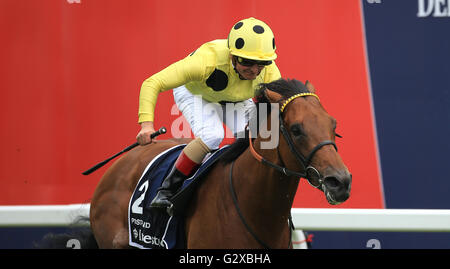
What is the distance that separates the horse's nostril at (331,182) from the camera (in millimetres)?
3043

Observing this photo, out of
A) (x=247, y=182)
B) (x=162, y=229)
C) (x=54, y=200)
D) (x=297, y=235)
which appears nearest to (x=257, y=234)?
(x=247, y=182)

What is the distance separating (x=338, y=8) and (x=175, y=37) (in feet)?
3.85

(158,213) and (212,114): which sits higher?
(212,114)

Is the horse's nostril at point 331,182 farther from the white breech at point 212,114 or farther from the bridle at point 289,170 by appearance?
the white breech at point 212,114

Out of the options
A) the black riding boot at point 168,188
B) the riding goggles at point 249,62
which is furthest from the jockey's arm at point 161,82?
the black riding boot at point 168,188

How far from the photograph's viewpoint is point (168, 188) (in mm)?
3943

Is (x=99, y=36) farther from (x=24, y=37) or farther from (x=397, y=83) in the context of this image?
(x=397, y=83)

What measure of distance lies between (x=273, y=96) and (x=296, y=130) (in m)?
0.27

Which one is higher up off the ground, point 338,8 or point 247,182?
point 338,8

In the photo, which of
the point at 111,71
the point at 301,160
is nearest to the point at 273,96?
the point at 301,160

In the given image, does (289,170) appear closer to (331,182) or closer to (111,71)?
(331,182)

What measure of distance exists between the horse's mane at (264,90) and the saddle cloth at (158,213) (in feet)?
0.26

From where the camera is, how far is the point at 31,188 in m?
4.87

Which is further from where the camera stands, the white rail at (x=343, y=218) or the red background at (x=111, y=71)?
the red background at (x=111, y=71)
